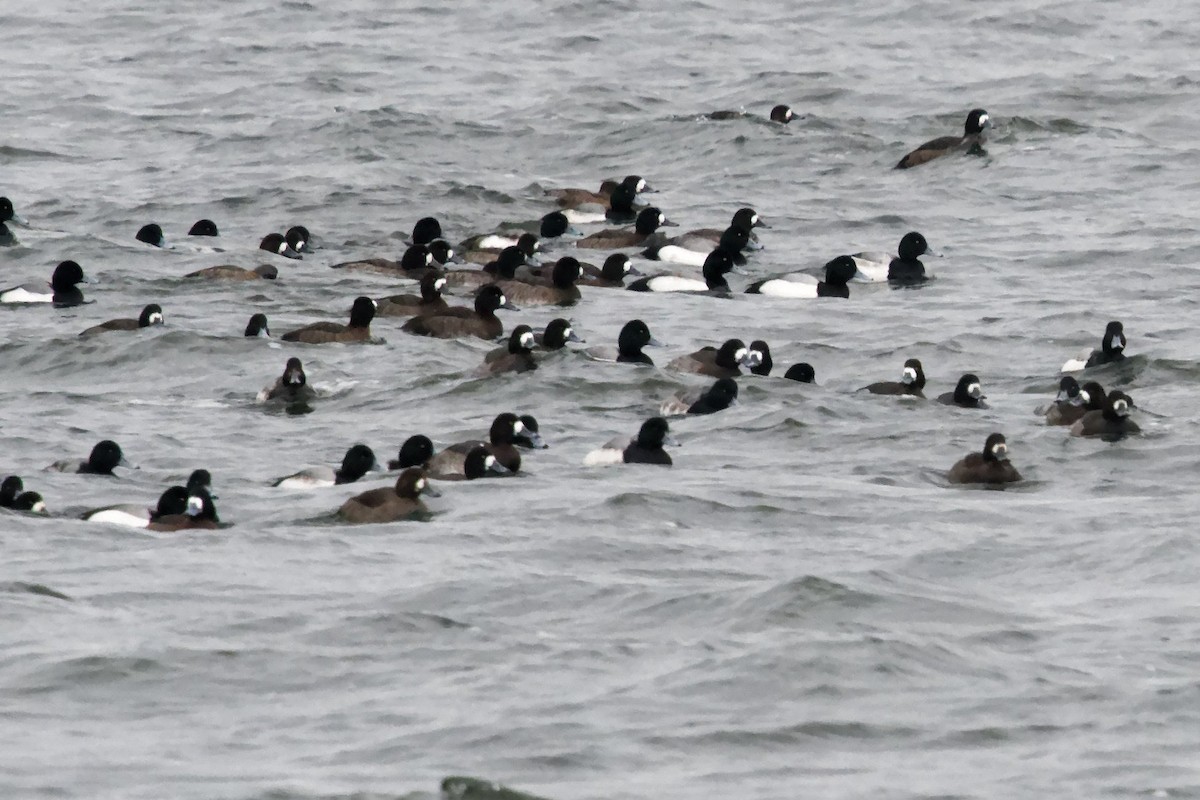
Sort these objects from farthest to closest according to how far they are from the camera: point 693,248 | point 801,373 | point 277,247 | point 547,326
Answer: point 693,248
point 277,247
point 547,326
point 801,373

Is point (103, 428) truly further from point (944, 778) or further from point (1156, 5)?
point (1156, 5)

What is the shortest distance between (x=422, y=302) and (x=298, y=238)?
3.83 meters

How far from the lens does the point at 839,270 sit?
25.3 meters

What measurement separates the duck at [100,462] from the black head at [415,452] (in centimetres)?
193

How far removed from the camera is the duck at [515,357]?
20.7 meters

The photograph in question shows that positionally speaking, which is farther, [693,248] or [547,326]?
[693,248]

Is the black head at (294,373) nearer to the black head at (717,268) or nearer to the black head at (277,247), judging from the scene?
the black head at (717,268)

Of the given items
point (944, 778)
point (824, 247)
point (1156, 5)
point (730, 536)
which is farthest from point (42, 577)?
point (1156, 5)

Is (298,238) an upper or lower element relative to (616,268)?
upper

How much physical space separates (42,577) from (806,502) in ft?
16.2

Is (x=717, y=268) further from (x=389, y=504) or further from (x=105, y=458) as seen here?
(x=389, y=504)

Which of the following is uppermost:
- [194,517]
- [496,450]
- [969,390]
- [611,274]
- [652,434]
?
[611,274]

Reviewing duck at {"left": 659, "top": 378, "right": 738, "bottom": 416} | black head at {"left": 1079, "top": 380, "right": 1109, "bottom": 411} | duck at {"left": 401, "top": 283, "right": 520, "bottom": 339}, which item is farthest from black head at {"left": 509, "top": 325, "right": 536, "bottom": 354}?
black head at {"left": 1079, "top": 380, "right": 1109, "bottom": 411}

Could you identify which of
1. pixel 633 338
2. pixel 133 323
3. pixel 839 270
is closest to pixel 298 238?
pixel 133 323
